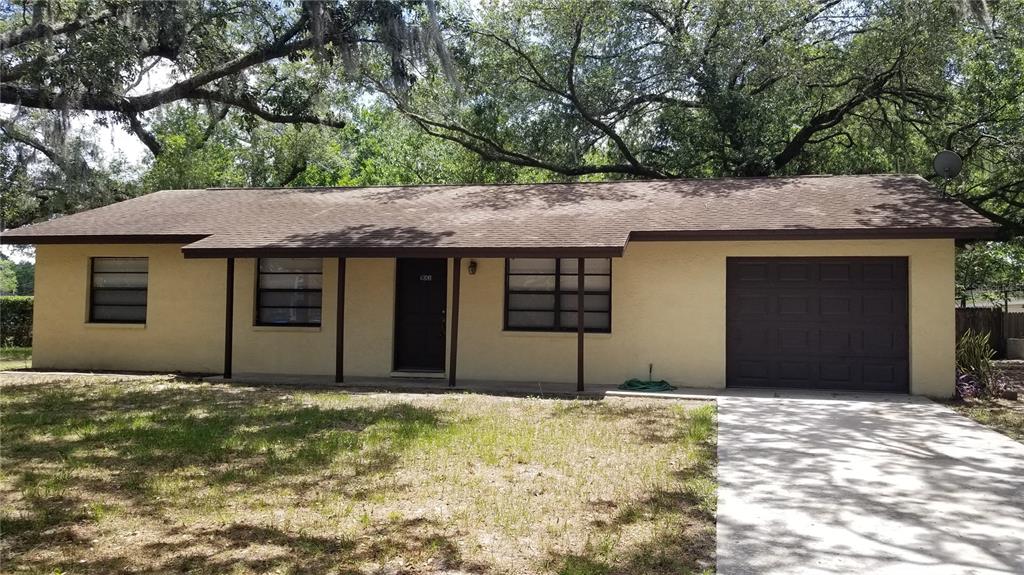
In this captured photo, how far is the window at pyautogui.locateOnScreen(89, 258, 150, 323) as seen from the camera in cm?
1370

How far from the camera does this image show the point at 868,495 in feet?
17.4

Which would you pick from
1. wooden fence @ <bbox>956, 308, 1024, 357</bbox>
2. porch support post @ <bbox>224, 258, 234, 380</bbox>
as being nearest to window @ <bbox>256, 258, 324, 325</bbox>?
porch support post @ <bbox>224, 258, 234, 380</bbox>

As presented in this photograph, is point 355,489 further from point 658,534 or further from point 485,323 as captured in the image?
point 485,323

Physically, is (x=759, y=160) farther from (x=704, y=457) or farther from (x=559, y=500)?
(x=559, y=500)

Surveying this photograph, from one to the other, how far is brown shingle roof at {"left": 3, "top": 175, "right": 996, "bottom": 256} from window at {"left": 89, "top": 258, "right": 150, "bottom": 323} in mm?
760

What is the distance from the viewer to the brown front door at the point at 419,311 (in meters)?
12.8

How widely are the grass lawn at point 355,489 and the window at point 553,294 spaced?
323 cm

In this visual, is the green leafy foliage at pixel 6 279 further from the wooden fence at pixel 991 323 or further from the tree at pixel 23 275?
the wooden fence at pixel 991 323

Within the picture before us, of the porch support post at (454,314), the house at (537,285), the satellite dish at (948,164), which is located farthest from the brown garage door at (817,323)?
the porch support post at (454,314)

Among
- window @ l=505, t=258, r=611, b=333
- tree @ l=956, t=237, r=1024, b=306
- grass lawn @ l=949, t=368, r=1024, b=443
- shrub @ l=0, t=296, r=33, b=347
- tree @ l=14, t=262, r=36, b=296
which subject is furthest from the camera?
tree @ l=14, t=262, r=36, b=296

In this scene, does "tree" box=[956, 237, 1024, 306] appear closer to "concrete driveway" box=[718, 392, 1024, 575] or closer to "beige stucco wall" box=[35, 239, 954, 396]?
"beige stucco wall" box=[35, 239, 954, 396]

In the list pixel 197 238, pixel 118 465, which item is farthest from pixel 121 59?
pixel 118 465

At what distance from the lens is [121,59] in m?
10.1

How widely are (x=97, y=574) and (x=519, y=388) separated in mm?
7978
